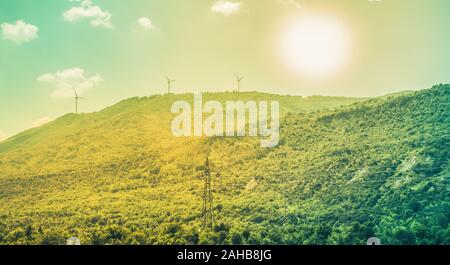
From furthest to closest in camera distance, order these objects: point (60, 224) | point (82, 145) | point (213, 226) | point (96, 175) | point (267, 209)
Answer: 1. point (82, 145)
2. point (96, 175)
3. point (60, 224)
4. point (267, 209)
5. point (213, 226)

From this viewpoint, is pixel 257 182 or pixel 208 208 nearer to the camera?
pixel 208 208

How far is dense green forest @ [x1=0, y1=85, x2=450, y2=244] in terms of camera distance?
23344 millimetres

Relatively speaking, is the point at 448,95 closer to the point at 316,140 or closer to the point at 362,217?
the point at 316,140

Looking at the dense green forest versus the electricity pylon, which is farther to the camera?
the electricity pylon

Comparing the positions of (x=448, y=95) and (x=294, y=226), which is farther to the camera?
(x=448, y=95)

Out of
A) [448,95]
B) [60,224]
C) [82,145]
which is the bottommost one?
[60,224]

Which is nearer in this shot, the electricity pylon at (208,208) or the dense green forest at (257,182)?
the dense green forest at (257,182)

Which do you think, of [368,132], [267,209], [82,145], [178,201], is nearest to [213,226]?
[267,209]

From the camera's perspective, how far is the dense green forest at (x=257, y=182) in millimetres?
23344

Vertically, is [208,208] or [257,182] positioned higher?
[257,182]

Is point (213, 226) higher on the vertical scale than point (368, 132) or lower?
lower

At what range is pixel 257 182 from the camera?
103 ft
